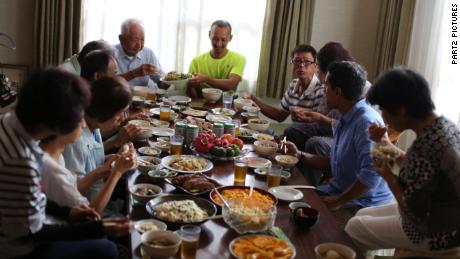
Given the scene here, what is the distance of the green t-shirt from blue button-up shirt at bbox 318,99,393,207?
6.64ft

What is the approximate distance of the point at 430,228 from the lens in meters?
2.09

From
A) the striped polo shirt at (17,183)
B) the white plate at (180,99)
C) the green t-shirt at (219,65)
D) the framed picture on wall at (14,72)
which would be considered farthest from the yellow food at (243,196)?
the framed picture on wall at (14,72)

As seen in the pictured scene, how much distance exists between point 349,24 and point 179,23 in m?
1.94

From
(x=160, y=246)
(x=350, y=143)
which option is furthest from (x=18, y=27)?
(x=160, y=246)

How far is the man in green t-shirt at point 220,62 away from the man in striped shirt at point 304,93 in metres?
0.48

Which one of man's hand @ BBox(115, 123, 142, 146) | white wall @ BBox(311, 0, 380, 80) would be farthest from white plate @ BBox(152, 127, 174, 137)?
white wall @ BBox(311, 0, 380, 80)

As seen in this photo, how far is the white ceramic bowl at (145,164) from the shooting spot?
7.88ft

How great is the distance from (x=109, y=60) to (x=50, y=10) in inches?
100

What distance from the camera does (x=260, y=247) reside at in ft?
5.81

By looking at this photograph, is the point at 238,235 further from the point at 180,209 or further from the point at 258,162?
the point at 258,162

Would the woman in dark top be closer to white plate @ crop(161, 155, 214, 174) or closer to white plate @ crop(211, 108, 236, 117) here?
white plate @ crop(161, 155, 214, 174)

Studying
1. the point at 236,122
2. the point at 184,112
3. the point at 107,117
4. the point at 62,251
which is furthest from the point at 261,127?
the point at 62,251

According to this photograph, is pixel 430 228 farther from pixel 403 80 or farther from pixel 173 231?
pixel 173 231

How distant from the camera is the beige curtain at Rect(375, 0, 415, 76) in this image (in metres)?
5.21
